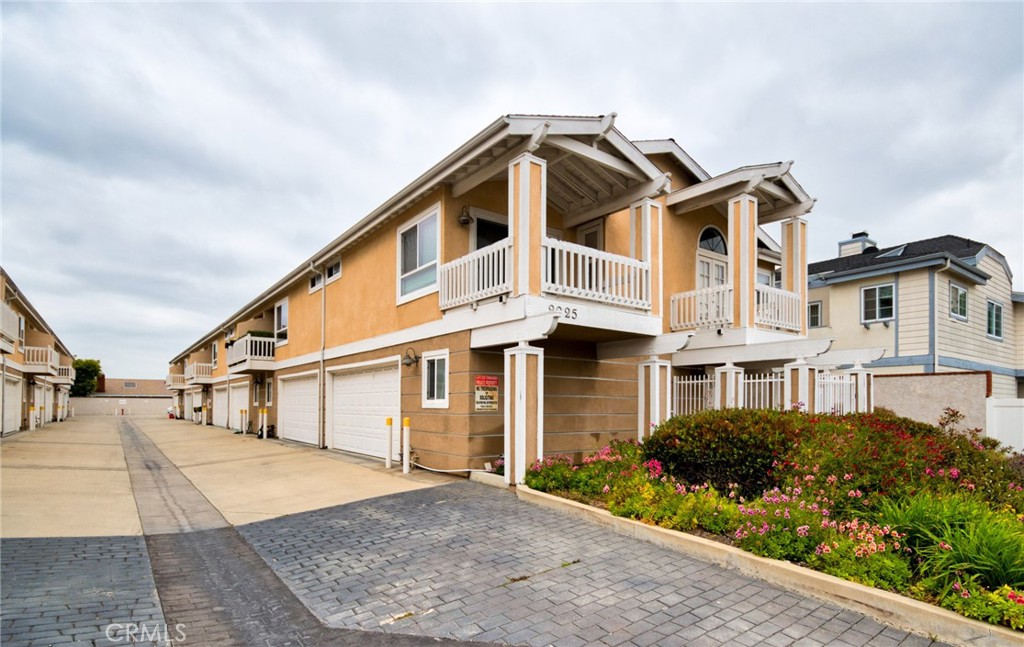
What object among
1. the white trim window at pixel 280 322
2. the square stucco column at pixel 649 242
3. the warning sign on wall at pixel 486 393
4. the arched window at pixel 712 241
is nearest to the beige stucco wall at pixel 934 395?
the arched window at pixel 712 241

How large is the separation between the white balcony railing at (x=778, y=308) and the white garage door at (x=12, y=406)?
2707cm

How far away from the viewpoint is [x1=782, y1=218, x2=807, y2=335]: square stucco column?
12.9m

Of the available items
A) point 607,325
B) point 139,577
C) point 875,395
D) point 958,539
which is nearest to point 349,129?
point 607,325

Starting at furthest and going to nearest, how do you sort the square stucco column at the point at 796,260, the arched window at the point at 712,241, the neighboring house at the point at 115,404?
the neighboring house at the point at 115,404, the arched window at the point at 712,241, the square stucco column at the point at 796,260

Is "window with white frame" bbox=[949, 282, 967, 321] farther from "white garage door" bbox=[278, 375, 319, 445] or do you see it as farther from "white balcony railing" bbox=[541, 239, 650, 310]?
"white garage door" bbox=[278, 375, 319, 445]

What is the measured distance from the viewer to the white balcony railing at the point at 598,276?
359 inches

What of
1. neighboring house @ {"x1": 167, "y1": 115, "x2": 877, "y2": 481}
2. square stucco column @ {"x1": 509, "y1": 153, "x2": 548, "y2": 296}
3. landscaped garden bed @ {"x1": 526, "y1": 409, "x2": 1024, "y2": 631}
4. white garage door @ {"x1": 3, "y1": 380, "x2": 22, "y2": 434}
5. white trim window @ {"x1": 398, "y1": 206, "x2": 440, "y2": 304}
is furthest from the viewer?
white garage door @ {"x1": 3, "y1": 380, "x2": 22, "y2": 434}

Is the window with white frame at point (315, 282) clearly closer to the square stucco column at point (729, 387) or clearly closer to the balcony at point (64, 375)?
the square stucco column at point (729, 387)

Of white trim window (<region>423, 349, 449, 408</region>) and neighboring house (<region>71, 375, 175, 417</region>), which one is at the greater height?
white trim window (<region>423, 349, 449, 408</region>)

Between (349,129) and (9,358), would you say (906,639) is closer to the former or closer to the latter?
(349,129)

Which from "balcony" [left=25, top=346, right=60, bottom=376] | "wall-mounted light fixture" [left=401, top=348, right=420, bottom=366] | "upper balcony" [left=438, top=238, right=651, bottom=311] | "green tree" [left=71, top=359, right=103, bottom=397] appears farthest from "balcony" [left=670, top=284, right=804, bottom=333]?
"green tree" [left=71, top=359, right=103, bottom=397]

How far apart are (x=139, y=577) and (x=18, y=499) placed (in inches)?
199

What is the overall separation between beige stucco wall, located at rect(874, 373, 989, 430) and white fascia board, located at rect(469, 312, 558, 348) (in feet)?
33.7

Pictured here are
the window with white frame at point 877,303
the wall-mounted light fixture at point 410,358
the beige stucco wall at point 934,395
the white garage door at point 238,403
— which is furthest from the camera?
the white garage door at point 238,403
